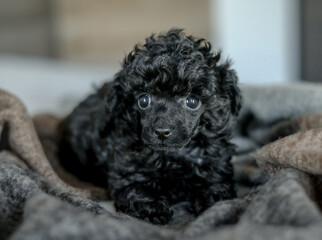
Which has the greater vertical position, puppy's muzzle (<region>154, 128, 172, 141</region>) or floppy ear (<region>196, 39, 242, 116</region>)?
floppy ear (<region>196, 39, 242, 116</region>)

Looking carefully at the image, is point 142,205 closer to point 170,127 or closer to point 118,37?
point 170,127

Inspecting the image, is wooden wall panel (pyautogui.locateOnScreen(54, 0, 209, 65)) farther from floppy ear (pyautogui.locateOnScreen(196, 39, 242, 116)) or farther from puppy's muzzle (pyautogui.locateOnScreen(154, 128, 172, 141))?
puppy's muzzle (pyautogui.locateOnScreen(154, 128, 172, 141))

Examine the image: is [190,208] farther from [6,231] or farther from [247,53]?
[247,53]

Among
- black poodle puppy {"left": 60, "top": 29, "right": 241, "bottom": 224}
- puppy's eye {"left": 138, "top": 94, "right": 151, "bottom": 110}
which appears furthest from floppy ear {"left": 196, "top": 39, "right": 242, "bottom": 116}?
puppy's eye {"left": 138, "top": 94, "right": 151, "bottom": 110}

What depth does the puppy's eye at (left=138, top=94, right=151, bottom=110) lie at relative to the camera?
1745 mm

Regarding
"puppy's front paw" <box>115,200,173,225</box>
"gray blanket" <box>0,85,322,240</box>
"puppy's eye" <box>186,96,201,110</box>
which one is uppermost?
"puppy's eye" <box>186,96,201,110</box>

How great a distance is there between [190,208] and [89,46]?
480 cm

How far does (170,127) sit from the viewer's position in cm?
163

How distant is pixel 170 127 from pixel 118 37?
460 cm

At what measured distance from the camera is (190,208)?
171 cm

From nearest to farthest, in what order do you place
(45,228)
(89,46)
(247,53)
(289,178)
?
(45,228) → (289,178) → (247,53) → (89,46)

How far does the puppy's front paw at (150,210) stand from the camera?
159cm

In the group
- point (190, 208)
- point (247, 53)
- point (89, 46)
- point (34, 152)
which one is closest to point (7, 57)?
point (89, 46)

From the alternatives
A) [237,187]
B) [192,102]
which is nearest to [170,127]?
[192,102]
